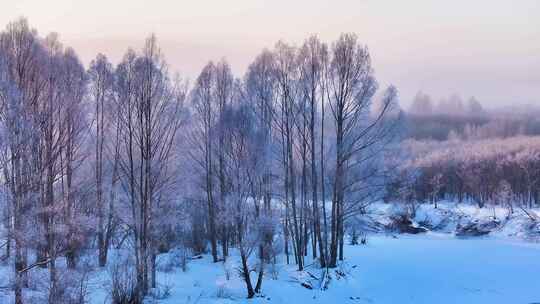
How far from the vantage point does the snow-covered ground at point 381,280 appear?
13984 millimetres

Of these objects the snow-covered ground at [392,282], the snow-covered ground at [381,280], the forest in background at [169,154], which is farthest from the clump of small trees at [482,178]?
the forest in background at [169,154]

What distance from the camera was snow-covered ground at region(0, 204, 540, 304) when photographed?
551 inches

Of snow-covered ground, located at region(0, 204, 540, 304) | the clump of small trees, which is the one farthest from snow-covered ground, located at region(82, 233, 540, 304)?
the clump of small trees

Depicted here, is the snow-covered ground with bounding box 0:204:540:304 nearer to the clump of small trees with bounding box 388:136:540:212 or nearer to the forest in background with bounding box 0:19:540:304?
the forest in background with bounding box 0:19:540:304

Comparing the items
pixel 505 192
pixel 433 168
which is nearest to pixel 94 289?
pixel 505 192

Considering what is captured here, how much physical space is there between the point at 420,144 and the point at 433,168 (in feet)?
130

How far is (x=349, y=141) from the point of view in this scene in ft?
60.4

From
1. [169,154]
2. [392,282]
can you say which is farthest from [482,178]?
[169,154]

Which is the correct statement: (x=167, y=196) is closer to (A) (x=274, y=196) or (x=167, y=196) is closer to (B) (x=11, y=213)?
(A) (x=274, y=196)

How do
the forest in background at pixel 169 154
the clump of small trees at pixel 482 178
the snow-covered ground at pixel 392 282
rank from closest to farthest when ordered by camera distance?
the forest in background at pixel 169 154 → the snow-covered ground at pixel 392 282 → the clump of small trees at pixel 482 178

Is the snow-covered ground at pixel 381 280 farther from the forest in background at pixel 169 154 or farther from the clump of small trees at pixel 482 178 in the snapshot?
the clump of small trees at pixel 482 178

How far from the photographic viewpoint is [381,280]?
709 inches

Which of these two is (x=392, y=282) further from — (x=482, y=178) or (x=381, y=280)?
(x=482, y=178)

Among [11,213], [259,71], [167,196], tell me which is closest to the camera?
[11,213]
